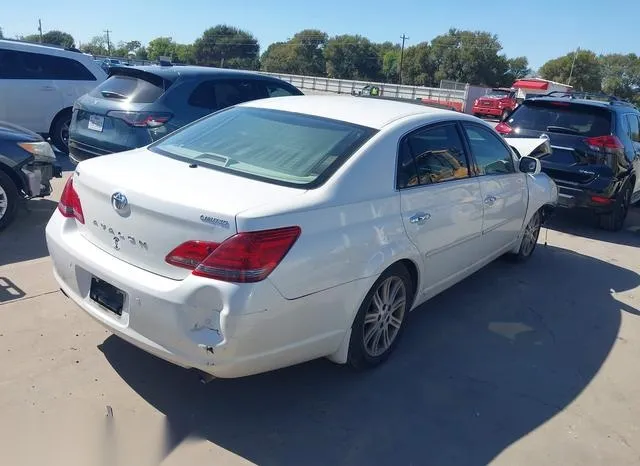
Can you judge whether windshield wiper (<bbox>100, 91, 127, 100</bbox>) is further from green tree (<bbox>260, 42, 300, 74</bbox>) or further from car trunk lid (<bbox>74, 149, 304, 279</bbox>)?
green tree (<bbox>260, 42, 300, 74</bbox>)

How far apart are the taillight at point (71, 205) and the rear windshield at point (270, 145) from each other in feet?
1.94

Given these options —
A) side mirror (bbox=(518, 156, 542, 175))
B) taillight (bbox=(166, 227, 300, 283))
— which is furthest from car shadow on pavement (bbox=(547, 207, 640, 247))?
taillight (bbox=(166, 227, 300, 283))

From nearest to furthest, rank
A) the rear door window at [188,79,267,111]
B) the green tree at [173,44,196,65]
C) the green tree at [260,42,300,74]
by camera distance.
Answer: the rear door window at [188,79,267,111] → the green tree at [260,42,300,74] → the green tree at [173,44,196,65]

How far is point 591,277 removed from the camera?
5820mm

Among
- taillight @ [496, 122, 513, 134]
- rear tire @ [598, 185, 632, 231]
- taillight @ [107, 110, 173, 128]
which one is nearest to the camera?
taillight @ [107, 110, 173, 128]

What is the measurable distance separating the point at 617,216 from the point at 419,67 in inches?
3555

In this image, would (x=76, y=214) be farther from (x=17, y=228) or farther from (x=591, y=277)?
(x=591, y=277)

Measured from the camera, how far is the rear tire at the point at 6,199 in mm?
5414

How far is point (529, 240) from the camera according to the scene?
595 cm

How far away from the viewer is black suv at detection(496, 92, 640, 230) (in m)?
7.21

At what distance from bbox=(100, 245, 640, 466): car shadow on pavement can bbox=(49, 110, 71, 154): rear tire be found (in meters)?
7.29

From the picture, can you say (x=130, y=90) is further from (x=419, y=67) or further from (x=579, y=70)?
(x=579, y=70)

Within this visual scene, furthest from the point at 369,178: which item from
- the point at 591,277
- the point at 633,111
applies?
the point at 633,111

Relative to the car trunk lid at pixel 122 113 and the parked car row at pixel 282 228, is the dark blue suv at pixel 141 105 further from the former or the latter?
the parked car row at pixel 282 228
